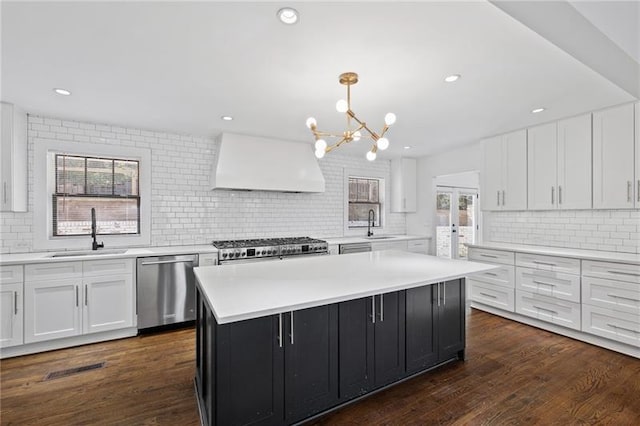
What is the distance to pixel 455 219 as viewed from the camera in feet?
20.6

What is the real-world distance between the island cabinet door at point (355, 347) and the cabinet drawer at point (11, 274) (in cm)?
313

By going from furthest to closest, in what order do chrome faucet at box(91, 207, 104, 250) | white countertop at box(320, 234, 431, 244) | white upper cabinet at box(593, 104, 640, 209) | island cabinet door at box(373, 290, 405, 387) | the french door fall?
the french door < white countertop at box(320, 234, 431, 244) < chrome faucet at box(91, 207, 104, 250) < white upper cabinet at box(593, 104, 640, 209) < island cabinet door at box(373, 290, 405, 387)

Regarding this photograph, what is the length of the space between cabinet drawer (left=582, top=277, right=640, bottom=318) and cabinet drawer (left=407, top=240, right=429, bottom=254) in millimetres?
2575

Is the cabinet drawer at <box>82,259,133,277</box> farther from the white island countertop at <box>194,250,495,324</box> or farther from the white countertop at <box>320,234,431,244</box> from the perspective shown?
the white countertop at <box>320,234,431,244</box>

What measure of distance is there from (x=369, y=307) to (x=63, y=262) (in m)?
3.08

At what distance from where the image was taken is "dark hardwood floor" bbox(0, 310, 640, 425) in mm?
2020

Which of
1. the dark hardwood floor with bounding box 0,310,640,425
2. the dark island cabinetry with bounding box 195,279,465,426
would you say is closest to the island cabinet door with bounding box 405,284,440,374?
the dark island cabinetry with bounding box 195,279,465,426

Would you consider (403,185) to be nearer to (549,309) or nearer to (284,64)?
(549,309)

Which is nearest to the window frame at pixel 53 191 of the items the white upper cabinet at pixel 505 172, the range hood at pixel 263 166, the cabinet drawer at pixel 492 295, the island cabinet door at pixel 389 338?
the range hood at pixel 263 166

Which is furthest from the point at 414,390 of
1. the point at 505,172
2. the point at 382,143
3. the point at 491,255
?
the point at 505,172

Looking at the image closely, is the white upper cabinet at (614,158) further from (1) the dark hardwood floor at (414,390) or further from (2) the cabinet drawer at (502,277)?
(1) the dark hardwood floor at (414,390)

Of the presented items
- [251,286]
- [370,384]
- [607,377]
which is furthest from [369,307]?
[607,377]

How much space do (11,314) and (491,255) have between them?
17.7ft

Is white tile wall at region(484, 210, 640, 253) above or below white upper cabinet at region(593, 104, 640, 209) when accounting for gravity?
below
